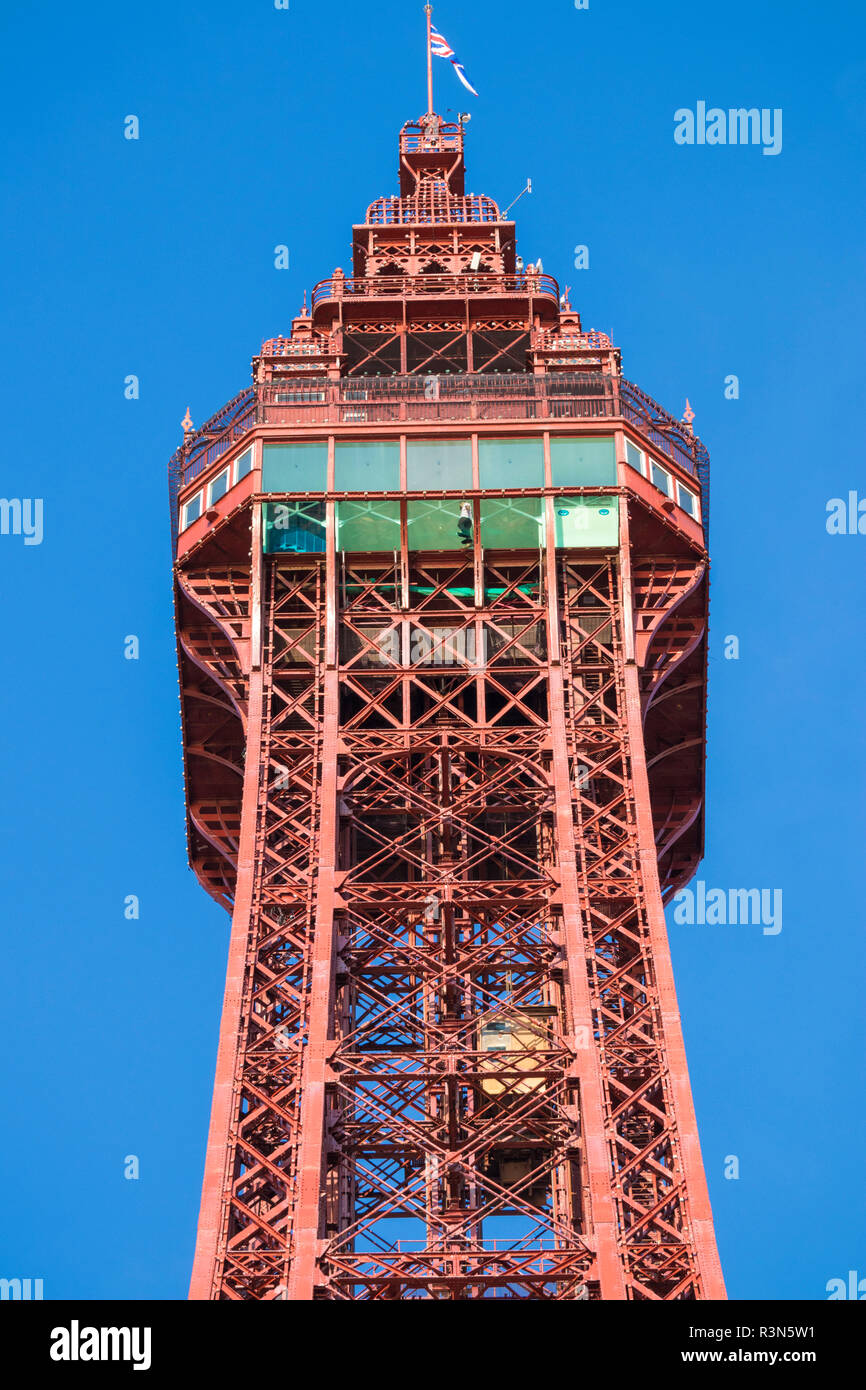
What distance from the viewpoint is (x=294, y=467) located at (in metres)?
75.6

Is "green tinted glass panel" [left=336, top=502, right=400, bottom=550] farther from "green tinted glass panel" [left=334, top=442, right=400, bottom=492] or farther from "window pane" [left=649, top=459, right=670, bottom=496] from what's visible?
"window pane" [left=649, top=459, right=670, bottom=496]

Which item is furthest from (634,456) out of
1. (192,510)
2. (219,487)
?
(192,510)

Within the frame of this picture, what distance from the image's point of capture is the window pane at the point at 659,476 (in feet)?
251

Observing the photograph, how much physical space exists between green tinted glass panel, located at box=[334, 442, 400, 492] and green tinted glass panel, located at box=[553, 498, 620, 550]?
4.73m

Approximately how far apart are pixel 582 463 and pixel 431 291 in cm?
1194

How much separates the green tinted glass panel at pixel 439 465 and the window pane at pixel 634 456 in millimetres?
4546

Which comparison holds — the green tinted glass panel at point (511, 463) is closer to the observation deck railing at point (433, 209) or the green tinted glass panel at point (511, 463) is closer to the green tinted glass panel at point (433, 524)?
the green tinted glass panel at point (433, 524)

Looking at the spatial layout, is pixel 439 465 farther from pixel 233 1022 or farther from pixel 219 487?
pixel 233 1022

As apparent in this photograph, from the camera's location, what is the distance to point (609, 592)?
246 ft

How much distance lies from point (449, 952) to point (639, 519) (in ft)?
47.5
